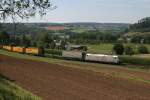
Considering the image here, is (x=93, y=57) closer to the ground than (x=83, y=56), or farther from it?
farther from it

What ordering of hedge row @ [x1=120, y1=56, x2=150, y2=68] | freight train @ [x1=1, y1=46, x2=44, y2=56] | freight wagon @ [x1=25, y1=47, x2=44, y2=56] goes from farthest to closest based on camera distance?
freight train @ [x1=1, y1=46, x2=44, y2=56]
freight wagon @ [x1=25, y1=47, x2=44, y2=56]
hedge row @ [x1=120, y1=56, x2=150, y2=68]

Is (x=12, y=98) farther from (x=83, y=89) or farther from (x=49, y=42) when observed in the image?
(x=49, y=42)

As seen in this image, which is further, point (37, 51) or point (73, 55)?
point (37, 51)

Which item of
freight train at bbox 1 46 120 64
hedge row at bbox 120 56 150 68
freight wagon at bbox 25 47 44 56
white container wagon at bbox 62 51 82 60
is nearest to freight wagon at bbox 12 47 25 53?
freight train at bbox 1 46 120 64

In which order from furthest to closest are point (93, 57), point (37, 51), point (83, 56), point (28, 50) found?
point (28, 50) → point (37, 51) → point (83, 56) → point (93, 57)

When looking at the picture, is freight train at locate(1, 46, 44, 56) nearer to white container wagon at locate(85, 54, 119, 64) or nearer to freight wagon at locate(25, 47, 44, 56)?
freight wagon at locate(25, 47, 44, 56)

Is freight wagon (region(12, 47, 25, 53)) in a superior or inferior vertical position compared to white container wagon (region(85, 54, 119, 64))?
inferior

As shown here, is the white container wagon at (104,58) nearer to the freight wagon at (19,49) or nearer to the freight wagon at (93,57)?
the freight wagon at (93,57)

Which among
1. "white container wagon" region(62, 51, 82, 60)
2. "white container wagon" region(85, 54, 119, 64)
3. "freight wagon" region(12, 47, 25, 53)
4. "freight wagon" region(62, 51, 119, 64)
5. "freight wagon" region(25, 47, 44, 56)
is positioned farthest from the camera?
"freight wagon" region(12, 47, 25, 53)

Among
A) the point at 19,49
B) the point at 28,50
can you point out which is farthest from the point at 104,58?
the point at 19,49

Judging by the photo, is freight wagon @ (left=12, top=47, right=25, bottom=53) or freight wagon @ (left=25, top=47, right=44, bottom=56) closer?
freight wagon @ (left=25, top=47, right=44, bottom=56)

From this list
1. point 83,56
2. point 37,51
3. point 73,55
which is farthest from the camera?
point 37,51

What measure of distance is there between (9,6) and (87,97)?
9143 mm

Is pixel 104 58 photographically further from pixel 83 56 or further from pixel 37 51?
pixel 37 51
